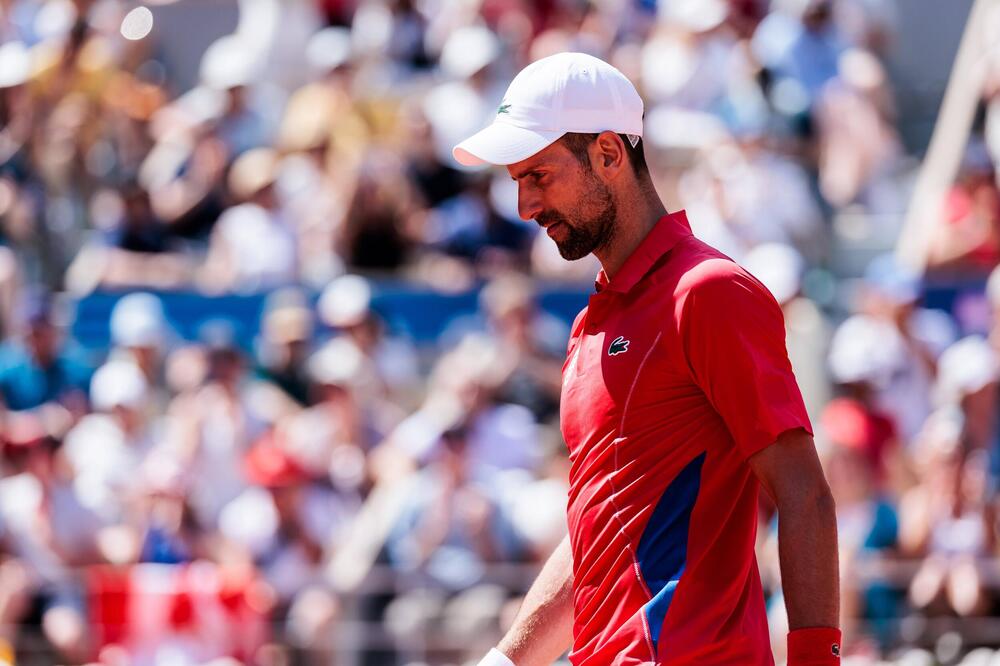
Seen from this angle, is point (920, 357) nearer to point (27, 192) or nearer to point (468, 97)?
point (468, 97)

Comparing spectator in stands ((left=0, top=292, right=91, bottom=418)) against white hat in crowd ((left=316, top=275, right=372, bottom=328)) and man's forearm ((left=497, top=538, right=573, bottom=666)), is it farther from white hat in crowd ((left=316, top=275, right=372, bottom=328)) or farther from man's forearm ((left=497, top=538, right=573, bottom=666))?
man's forearm ((left=497, top=538, right=573, bottom=666))

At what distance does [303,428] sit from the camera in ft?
30.2

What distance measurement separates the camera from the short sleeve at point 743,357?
10.4ft

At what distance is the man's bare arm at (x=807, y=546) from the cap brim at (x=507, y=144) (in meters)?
0.78

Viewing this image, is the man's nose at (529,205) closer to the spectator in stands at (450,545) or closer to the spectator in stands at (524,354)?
the spectator in stands at (450,545)

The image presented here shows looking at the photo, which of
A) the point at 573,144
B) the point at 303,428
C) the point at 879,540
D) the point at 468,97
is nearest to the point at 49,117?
the point at 468,97

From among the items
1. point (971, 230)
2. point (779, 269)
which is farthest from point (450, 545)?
point (971, 230)

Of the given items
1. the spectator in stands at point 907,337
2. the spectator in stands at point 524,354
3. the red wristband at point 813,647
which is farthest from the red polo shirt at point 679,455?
the spectator in stands at point 524,354

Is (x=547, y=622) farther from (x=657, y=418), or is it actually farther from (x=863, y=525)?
(x=863, y=525)

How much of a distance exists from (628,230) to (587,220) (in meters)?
0.10

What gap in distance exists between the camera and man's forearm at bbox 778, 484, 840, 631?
3.12 metres

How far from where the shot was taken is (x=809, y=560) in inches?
123

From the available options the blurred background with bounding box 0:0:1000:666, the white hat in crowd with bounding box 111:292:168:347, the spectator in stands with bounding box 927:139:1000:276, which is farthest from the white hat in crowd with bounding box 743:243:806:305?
the white hat in crowd with bounding box 111:292:168:347

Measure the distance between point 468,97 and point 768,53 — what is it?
6.29 feet
